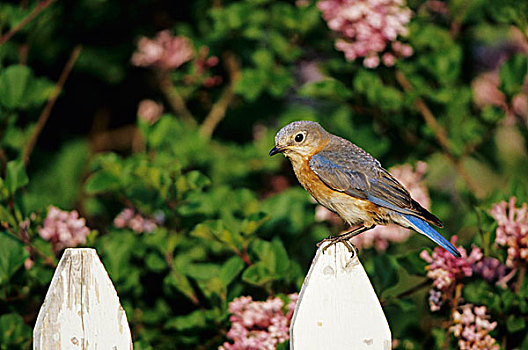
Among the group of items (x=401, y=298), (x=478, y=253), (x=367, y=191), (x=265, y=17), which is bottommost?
(x=401, y=298)

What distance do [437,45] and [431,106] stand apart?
332mm

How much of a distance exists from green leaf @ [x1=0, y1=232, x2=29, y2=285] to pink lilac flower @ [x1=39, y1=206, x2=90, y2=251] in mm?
147

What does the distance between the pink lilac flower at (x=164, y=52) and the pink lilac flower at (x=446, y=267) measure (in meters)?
2.28

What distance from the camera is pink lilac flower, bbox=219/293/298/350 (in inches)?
103

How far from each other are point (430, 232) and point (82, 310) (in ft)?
4.26

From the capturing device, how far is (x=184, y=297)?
3188 mm

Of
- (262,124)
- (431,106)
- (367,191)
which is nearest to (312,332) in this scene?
(367,191)

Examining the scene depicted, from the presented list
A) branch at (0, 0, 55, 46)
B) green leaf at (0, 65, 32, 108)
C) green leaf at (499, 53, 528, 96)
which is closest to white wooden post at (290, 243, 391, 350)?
green leaf at (499, 53, 528, 96)

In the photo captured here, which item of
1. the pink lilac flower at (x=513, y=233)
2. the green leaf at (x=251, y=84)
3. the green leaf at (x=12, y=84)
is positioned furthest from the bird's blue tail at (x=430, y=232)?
the green leaf at (x=12, y=84)

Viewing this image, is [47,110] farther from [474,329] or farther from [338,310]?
[474,329]

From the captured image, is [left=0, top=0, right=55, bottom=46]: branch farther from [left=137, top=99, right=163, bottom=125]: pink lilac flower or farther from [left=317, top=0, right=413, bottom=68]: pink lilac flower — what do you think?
[left=317, top=0, right=413, bottom=68]: pink lilac flower

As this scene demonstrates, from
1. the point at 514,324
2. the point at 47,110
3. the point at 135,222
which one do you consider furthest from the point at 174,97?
the point at 514,324

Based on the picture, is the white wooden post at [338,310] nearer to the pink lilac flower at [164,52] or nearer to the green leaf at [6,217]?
the green leaf at [6,217]

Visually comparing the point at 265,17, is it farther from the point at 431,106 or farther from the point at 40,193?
the point at 40,193
